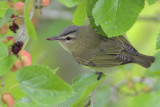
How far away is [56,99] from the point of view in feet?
5.83

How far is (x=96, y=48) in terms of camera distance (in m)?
3.40

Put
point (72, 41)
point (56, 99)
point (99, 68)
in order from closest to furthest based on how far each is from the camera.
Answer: point (56, 99), point (99, 68), point (72, 41)

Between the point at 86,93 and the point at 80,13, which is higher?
the point at 80,13

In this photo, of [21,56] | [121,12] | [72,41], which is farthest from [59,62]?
[121,12]

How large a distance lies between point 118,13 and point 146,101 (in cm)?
59

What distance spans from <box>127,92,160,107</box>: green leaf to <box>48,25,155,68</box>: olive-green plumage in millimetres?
854

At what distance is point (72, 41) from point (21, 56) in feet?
3.13

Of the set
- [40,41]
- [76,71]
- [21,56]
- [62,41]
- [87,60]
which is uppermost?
[21,56]

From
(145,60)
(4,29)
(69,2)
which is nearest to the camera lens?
(69,2)

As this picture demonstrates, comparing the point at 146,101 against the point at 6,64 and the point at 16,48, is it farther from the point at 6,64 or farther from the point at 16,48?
the point at 16,48

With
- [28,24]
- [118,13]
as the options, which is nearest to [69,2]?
[28,24]

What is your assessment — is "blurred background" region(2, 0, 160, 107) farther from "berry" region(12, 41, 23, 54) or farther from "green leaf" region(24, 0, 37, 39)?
"green leaf" region(24, 0, 37, 39)

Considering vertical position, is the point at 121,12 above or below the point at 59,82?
above

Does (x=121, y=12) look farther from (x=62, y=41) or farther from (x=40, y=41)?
(x=40, y=41)
